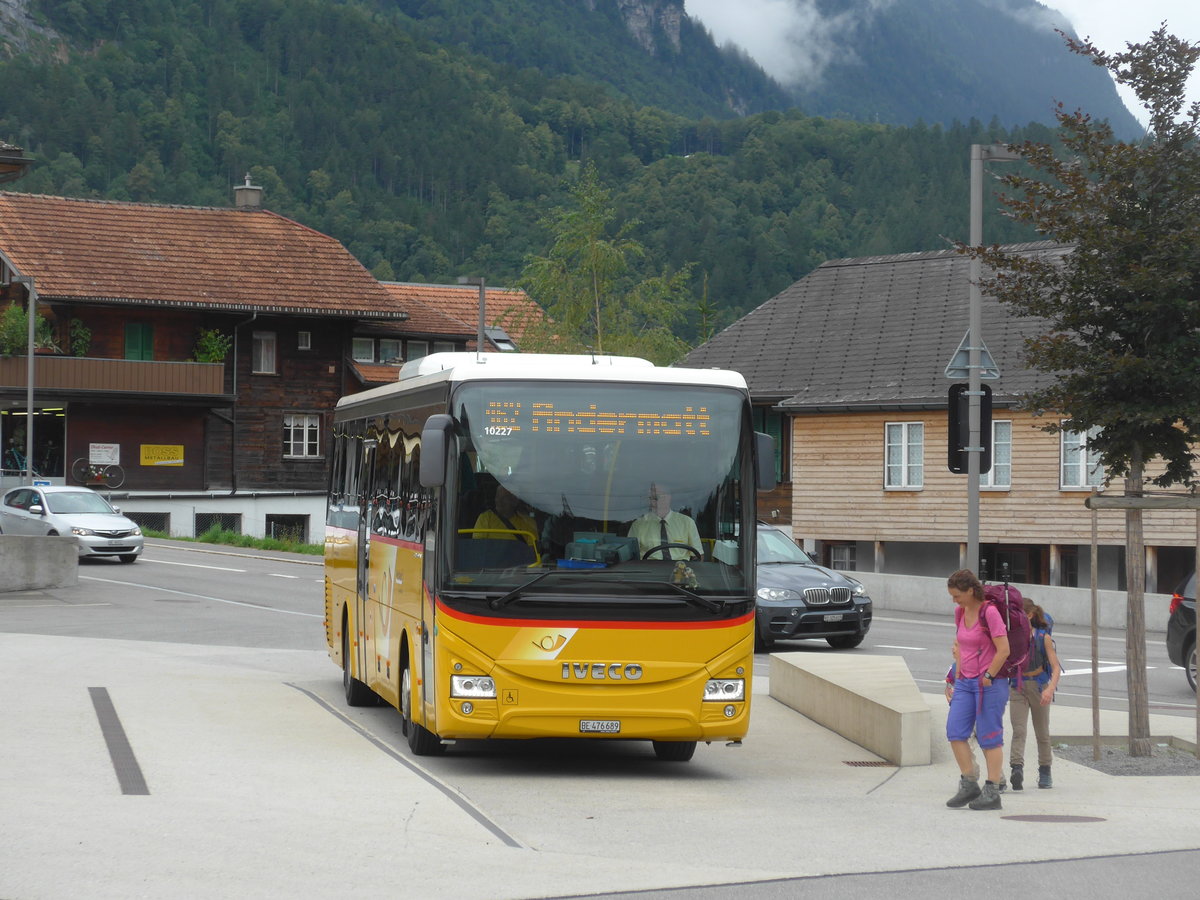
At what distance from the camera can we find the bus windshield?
12266 mm

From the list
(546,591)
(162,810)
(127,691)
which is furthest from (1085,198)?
(127,691)

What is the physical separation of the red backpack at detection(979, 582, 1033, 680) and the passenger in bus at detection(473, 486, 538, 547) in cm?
304

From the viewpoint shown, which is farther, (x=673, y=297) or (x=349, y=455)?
(x=673, y=297)

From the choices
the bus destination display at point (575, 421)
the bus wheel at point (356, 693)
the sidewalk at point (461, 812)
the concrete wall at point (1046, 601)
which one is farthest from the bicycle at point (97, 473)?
the bus destination display at point (575, 421)

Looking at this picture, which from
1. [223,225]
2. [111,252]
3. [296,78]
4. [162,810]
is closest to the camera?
[162,810]

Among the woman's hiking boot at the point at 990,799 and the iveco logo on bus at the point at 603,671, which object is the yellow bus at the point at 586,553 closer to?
the iveco logo on bus at the point at 603,671

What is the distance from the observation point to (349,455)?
17281 millimetres

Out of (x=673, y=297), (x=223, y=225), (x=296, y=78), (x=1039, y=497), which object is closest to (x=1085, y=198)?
(x=1039, y=497)

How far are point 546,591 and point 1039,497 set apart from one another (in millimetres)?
32724

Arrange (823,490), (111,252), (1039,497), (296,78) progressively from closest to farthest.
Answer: (1039,497)
(823,490)
(111,252)
(296,78)

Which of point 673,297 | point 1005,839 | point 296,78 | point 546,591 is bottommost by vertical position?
point 1005,839

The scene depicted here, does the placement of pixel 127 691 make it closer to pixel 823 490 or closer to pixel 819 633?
pixel 819 633

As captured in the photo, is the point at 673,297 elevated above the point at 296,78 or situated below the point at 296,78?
below

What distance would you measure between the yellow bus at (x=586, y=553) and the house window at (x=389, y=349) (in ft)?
191
